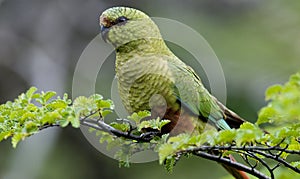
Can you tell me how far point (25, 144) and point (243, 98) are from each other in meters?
2.30

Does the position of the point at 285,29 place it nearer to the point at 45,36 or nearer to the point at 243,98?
the point at 243,98

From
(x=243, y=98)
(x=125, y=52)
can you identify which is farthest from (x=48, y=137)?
(x=125, y=52)

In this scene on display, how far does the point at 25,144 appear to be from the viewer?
4.44 meters

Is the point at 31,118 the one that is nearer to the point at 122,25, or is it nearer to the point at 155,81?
the point at 155,81

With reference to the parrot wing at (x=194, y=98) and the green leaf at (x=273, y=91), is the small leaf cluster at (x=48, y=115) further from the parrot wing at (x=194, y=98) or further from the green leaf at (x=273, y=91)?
the parrot wing at (x=194, y=98)

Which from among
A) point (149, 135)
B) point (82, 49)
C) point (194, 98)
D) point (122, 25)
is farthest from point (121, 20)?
point (82, 49)

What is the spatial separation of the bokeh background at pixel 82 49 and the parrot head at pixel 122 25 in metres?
2.55

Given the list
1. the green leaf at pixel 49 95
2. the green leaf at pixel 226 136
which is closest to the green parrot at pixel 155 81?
the green leaf at pixel 49 95

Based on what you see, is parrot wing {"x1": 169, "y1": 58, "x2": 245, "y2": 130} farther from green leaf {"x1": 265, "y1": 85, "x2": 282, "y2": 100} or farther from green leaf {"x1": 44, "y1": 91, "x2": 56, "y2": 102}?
green leaf {"x1": 265, "y1": 85, "x2": 282, "y2": 100}

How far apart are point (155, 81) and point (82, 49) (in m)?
4.07

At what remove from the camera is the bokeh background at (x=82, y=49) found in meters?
5.07

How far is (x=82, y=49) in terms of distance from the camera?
6.02m

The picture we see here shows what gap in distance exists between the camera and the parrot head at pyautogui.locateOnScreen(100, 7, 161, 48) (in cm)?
217

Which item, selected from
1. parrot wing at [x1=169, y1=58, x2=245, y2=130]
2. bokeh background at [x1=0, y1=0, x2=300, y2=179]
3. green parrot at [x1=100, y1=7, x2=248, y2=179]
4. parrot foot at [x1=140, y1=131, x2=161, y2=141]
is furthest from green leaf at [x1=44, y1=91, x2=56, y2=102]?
bokeh background at [x1=0, y1=0, x2=300, y2=179]
